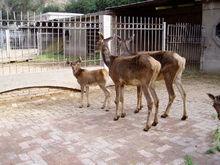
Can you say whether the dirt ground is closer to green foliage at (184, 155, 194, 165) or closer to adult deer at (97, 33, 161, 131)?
green foliage at (184, 155, 194, 165)

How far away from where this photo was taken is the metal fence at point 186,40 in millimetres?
14095

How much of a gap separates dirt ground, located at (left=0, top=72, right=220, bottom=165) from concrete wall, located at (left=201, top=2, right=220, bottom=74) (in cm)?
482

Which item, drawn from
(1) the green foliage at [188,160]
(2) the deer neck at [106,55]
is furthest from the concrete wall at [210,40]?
(1) the green foliage at [188,160]

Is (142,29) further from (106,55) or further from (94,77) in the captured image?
(106,55)

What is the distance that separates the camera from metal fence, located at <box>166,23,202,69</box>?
1409 centimetres

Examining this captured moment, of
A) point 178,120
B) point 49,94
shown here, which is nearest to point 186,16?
point 49,94

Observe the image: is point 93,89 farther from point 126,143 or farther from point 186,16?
point 186,16

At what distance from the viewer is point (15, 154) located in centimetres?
512

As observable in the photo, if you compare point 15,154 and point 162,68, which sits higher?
point 162,68

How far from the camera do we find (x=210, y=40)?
1316 cm

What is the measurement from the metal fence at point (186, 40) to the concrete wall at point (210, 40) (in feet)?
2.68

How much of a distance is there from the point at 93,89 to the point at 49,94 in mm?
1469

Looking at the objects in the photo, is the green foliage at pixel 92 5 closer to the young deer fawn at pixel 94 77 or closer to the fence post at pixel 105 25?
the fence post at pixel 105 25

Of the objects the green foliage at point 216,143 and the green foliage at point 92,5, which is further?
the green foliage at point 92,5
